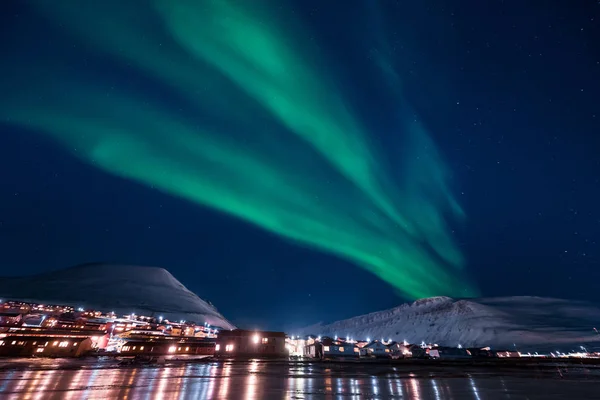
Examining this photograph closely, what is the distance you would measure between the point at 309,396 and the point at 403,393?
685 centimetres

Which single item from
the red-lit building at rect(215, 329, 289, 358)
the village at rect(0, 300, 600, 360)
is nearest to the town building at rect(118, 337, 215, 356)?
the village at rect(0, 300, 600, 360)

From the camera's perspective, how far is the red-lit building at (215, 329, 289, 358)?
3361 inches

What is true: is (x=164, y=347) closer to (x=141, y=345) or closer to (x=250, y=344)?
(x=141, y=345)

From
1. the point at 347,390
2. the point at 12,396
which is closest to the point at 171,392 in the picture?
the point at 12,396

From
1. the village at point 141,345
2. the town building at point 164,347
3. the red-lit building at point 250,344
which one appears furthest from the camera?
the red-lit building at point 250,344

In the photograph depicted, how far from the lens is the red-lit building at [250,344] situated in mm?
85375

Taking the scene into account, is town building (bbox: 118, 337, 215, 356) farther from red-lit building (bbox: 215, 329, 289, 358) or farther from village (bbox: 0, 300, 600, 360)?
red-lit building (bbox: 215, 329, 289, 358)

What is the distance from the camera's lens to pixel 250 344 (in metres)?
87.4

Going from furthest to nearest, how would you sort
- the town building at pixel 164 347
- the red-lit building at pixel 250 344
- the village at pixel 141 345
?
the red-lit building at pixel 250 344
the town building at pixel 164 347
the village at pixel 141 345

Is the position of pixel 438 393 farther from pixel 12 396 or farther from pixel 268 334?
pixel 268 334

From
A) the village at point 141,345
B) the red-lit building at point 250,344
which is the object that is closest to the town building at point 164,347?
the village at point 141,345

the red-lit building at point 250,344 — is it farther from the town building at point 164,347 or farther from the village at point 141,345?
the town building at point 164,347

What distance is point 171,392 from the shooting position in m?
19.0

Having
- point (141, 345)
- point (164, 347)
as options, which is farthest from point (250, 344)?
point (141, 345)
